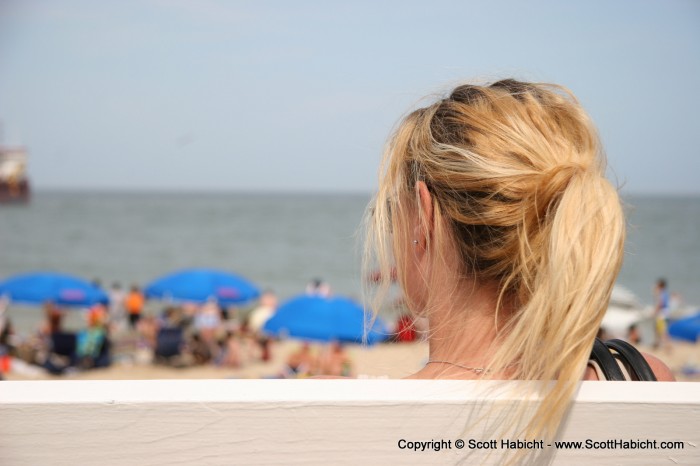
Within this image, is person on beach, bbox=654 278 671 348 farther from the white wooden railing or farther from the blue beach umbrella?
the white wooden railing

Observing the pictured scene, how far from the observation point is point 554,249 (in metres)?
0.90

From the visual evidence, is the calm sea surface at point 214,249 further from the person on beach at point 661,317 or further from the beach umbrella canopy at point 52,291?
the beach umbrella canopy at point 52,291

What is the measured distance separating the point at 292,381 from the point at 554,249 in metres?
0.44

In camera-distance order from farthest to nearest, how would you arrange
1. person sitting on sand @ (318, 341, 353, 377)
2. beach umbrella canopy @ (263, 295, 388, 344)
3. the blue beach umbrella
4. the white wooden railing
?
the blue beach umbrella
beach umbrella canopy @ (263, 295, 388, 344)
person sitting on sand @ (318, 341, 353, 377)
the white wooden railing

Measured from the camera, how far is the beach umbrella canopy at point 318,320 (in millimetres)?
9000

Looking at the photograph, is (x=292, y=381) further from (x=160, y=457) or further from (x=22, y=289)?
(x=22, y=289)

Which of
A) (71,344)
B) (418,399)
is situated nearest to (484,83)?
(418,399)

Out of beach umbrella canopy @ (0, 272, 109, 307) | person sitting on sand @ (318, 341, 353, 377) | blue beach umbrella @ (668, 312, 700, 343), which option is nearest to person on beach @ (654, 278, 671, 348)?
blue beach umbrella @ (668, 312, 700, 343)

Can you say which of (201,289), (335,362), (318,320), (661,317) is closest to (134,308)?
(201,289)

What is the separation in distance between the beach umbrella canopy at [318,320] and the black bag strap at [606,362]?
799 cm

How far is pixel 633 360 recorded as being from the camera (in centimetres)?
95

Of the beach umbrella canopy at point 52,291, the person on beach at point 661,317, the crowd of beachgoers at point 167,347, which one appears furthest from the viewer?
the person on beach at point 661,317

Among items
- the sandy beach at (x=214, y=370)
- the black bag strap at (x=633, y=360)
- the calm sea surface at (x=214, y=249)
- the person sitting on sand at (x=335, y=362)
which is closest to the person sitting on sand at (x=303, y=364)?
the person sitting on sand at (x=335, y=362)

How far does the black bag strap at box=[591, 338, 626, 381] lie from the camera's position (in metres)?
0.93
